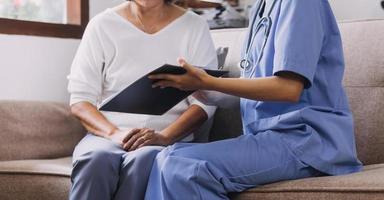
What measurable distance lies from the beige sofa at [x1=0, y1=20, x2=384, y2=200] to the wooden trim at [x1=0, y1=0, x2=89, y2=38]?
0.40 meters

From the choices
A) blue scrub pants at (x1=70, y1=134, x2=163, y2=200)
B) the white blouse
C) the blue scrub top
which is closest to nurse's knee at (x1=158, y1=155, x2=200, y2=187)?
blue scrub pants at (x1=70, y1=134, x2=163, y2=200)

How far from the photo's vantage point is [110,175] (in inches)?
56.1

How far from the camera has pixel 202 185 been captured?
122 centimetres

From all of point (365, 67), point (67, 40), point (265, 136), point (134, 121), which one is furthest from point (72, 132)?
point (365, 67)

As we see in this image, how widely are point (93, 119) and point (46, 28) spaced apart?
67 centimetres

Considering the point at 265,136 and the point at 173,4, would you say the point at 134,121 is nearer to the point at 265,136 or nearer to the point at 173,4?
the point at 173,4

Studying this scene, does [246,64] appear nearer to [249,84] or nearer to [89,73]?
[249,84]

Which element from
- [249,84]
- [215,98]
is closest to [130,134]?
[215,98]

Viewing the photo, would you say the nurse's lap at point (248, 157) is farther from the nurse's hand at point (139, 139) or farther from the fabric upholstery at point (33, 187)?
the fabric upholstery at point (33, 187)

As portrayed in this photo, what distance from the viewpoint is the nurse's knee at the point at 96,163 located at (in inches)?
55.7

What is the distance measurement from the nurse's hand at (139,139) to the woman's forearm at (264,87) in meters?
0.37

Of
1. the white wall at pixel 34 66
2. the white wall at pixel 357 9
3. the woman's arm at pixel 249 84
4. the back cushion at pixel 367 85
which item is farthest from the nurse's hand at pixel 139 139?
the white wall at pixel 357 9

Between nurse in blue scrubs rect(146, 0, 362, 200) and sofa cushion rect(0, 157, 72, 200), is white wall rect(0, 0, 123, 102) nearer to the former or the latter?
sofa cushion rect(0, 157, 72, 200)

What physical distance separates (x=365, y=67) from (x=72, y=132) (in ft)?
3.25
